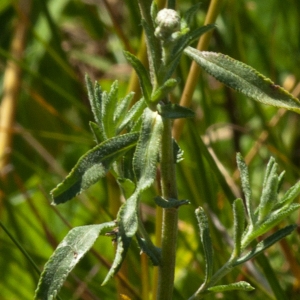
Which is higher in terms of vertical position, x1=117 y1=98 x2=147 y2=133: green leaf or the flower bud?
the flower bud

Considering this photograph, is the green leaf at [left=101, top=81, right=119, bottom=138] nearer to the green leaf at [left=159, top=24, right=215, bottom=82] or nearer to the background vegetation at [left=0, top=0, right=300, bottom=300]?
the green leaf at [left=159, top=24, right=215, bottom=82]

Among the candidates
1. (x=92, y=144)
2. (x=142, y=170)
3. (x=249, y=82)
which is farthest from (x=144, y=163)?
(x=92, y=144)

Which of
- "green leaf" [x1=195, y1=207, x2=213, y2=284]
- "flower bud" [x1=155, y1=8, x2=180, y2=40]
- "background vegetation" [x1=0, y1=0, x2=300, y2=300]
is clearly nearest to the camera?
"flower bud" [x1=155, y1=8, x2=180, y2=40]

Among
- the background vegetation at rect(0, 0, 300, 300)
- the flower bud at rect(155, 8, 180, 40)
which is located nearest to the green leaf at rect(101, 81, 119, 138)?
the flower bud at rect(155, 8, 180, 40)

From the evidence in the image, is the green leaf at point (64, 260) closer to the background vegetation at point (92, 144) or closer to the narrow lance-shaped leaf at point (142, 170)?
the narrow lance-shaped leaf at point (142, 170)

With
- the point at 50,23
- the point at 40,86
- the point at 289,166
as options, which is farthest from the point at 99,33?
the point at 289,166

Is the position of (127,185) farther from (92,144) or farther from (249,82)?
(92,144)
